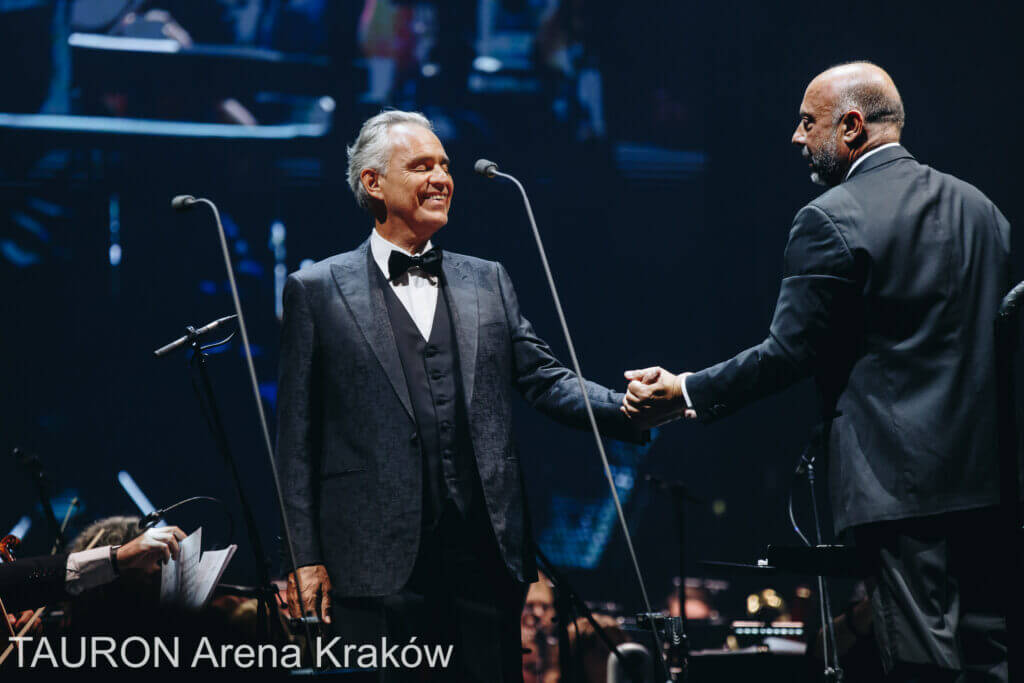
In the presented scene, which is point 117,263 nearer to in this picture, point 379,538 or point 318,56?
point 318,56

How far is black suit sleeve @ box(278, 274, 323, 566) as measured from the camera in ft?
7.36

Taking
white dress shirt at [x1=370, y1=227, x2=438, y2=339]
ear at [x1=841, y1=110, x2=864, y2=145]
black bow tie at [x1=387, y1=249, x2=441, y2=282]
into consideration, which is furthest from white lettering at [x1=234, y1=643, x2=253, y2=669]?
ear at [x1=841, y1=110, x2=864, y2=145]

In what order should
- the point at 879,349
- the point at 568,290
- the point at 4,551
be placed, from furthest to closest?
the point at 568,290 < the point at 4,551 < the point at 879,349

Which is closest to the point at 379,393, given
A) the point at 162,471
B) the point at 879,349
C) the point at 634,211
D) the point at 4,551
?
the point at 879,349

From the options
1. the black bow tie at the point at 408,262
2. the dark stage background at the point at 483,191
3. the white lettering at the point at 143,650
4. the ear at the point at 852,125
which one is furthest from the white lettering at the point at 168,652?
the dark stage background at the point at 483,191

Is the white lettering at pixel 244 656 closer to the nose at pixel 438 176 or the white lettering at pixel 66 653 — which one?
the white lettering at pixel 66 653

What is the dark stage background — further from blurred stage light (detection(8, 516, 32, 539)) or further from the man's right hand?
the man's right hand

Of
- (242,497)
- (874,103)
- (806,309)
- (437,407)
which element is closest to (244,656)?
(437,407)

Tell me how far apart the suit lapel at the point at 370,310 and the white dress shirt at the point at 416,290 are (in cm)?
4

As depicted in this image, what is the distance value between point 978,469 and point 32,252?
4.96 metres

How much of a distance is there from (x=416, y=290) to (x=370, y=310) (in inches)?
6.3

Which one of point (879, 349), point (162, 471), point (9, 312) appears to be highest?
point (879, 349)

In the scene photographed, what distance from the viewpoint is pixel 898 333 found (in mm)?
2143

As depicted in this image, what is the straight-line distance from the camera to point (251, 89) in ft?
18.3
